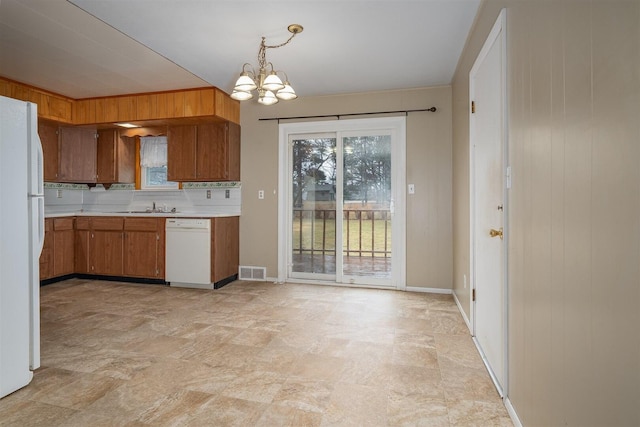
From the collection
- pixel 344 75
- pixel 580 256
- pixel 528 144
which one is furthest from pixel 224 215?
pixel 580 256

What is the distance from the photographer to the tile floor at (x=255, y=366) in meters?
1.74

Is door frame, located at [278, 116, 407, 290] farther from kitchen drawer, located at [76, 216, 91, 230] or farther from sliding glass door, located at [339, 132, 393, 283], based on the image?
kitchen drawer, located at [76, 216, 91, 230]

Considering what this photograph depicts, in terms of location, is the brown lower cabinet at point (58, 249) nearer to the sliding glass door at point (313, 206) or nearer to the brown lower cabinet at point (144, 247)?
the brown lower cabinet at point (144, 247)

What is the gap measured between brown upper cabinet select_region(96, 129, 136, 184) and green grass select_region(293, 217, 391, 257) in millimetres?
2683

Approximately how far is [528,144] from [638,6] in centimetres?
77

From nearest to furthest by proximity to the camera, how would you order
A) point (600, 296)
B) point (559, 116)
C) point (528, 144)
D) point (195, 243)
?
point (600, 296)
point (559, 116)
point (528, 144)
point (195, 243)

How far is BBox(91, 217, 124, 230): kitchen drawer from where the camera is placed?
457cm

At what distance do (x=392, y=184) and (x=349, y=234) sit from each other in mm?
822

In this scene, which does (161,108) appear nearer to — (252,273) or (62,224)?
(62,224)

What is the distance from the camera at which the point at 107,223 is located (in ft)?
15.1

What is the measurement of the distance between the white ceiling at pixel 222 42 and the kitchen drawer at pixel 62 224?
5.36 ft

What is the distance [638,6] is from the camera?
0.79 meters

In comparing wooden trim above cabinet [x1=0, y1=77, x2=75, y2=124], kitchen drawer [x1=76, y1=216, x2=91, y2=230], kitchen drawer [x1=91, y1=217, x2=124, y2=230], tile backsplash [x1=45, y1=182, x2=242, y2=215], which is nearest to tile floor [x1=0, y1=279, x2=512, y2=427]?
kitchen drawer [x1=91, y1=217, x2=124, y2=230]

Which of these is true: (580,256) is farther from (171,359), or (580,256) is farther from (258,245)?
(258,245)
